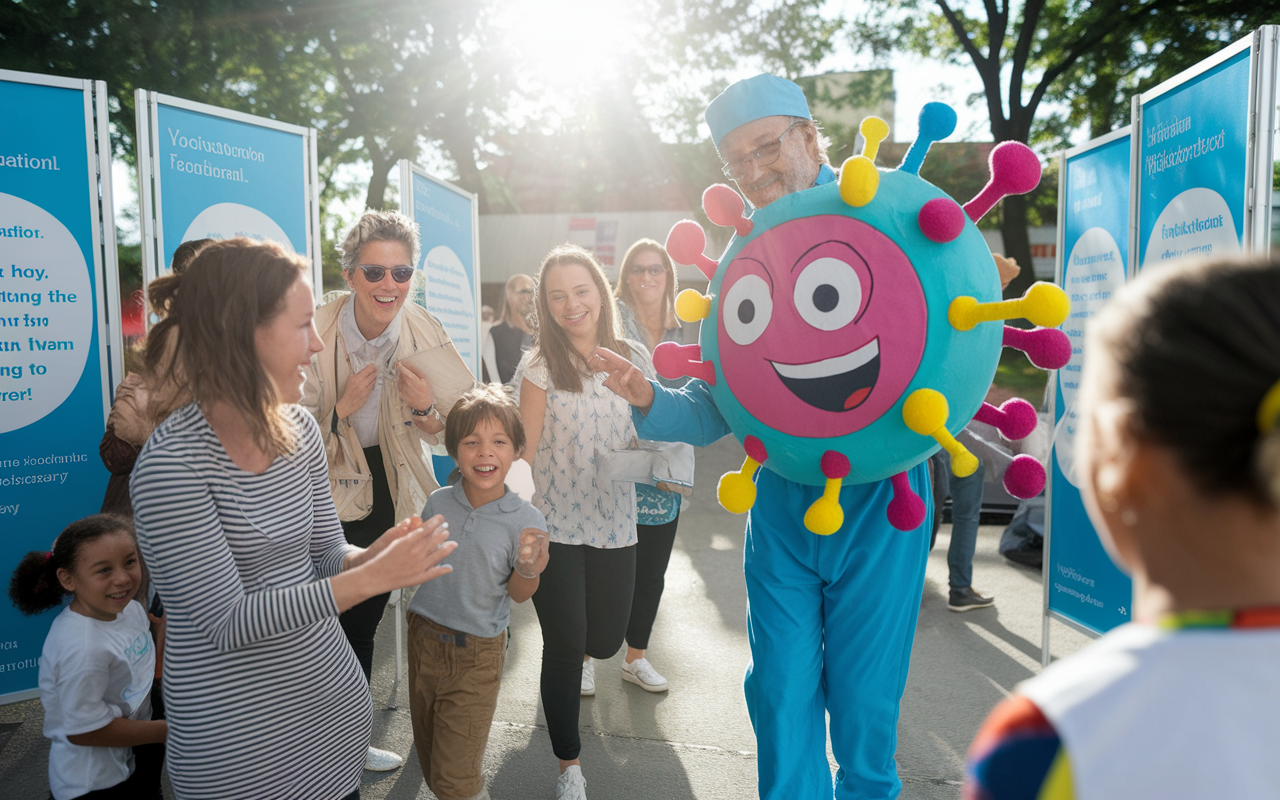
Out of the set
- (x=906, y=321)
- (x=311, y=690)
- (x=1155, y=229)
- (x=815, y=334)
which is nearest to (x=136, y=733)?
(x=311, y=690)

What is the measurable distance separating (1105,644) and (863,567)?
4.62 feet

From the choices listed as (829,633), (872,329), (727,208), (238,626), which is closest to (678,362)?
(727,208)

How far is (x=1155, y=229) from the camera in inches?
129

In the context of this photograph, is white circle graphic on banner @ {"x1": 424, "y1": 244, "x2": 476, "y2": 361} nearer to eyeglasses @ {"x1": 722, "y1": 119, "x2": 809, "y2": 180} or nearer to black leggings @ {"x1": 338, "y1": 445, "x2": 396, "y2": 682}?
black leggings @ {"x1": 338, "y1": 445, "x2": 396, "y2": 682}

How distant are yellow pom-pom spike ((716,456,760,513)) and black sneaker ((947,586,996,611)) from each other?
3.20 metres

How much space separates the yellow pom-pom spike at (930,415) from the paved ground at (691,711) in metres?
1.63

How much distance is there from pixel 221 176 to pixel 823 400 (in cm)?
326

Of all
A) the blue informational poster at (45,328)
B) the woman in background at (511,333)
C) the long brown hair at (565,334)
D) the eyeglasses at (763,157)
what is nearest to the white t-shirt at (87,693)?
the blue informational poster at (45,328)

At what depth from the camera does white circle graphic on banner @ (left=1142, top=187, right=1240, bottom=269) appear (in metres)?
2.90

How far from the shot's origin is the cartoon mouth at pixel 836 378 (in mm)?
1868

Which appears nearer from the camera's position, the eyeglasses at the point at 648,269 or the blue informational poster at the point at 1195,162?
the blue informational poster at the point at 1195,162

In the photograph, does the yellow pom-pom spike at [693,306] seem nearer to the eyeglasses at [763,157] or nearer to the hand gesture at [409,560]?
the eyeglasses at [763,157]

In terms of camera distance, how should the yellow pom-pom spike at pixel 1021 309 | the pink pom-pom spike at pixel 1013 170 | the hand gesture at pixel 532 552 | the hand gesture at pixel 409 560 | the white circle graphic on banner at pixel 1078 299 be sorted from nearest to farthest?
the hand gesture at pixel 409 560 < the yellow pom-pom spike at pixel 1021 309 < the pink pom-pom spike at pixel 1013 170 < the hand gesture at pixel 532 552 < the white circle graphic on banner at pixel 1078 299

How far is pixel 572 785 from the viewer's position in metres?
2.79
